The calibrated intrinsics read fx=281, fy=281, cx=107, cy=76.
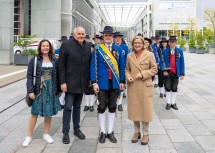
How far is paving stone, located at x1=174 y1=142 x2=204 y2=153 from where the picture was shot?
450cm

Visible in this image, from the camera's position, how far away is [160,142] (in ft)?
16.3

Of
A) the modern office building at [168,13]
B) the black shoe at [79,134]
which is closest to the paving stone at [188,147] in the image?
the black shoe at [79,134]

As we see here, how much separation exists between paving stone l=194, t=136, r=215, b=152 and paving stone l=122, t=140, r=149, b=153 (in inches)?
38.1

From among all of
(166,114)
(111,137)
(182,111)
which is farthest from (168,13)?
(111,137)

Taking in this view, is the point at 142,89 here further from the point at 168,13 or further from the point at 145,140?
the point at 168,13

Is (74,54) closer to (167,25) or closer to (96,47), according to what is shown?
(96,47)

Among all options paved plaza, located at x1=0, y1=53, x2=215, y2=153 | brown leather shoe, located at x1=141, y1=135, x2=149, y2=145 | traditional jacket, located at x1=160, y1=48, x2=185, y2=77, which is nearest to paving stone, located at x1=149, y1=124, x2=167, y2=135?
paved plaza, located at x1=0, y1=53, x2=215, y2=153

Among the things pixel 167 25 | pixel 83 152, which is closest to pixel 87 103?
pixel 83 152

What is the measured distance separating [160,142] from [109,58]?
1.73 m

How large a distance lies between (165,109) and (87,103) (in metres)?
2.10

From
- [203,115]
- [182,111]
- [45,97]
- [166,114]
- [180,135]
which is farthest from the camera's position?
[182,111]

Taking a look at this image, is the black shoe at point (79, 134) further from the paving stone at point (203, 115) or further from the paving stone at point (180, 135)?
the paving stone at point (203, 115)

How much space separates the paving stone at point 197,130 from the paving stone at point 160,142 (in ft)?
2.02

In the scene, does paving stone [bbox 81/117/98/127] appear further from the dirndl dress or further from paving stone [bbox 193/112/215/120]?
paving stone [bbox 193/112/215/120]
